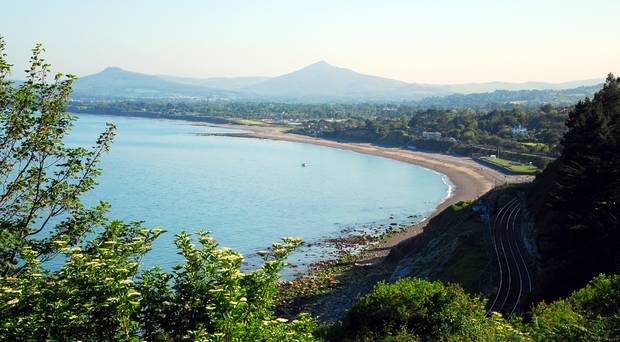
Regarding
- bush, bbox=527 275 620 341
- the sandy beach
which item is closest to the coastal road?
bush, bbox=527 275 620 341

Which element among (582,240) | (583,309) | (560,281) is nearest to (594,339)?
(583,309)

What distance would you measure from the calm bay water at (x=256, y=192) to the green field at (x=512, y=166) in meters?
11.1

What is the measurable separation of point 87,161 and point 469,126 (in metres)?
124

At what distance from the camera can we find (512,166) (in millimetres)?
83250

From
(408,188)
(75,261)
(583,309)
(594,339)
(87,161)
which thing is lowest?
(408,188)

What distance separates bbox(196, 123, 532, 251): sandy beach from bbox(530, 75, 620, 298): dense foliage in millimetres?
21040

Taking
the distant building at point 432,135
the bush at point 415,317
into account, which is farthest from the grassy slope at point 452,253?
the distant building at point 432,135

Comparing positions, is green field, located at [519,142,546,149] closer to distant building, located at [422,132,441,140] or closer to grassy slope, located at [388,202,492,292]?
distant building, located at [422,132,441,140]

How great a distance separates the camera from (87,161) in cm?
1014

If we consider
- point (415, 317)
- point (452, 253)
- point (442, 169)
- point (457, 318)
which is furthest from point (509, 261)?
point (442, 169)

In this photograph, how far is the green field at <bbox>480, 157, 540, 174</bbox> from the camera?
254 ft

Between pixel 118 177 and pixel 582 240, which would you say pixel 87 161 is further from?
pixel 118 177

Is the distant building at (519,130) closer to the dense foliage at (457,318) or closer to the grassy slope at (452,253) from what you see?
the grassy slope at (452,253)

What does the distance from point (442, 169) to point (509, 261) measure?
64618 millimetres
